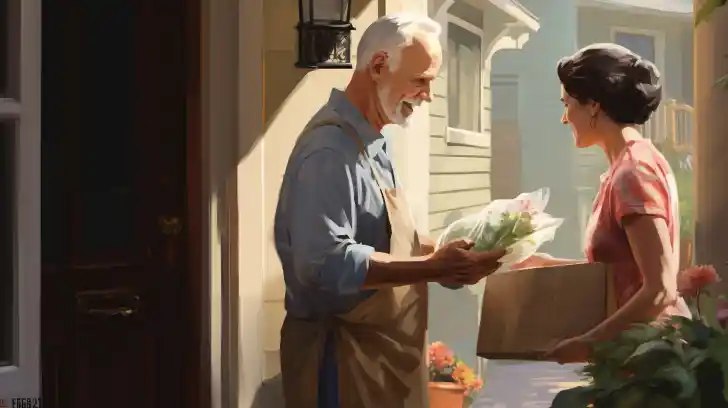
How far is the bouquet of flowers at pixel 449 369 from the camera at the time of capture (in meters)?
3.04

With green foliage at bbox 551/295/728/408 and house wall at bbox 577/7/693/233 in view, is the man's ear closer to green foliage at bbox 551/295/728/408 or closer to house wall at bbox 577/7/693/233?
house wall at bbox 577/7/693/233

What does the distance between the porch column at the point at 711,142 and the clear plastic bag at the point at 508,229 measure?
1.45ft

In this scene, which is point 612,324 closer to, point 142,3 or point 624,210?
point 624,210

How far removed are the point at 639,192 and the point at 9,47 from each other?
4.97ft

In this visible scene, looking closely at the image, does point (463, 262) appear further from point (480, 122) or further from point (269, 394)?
point (480, 122)

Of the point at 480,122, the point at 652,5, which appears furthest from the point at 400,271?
the point at 480,122

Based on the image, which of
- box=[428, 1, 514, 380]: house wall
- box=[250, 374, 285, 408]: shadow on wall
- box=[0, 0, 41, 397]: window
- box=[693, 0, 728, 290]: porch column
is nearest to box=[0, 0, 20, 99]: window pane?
box=[0, 0, 41, 397]: window

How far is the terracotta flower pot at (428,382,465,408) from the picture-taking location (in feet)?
9.80

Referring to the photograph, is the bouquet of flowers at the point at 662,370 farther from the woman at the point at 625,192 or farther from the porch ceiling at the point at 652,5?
the porch ceiling at the point at 652,5

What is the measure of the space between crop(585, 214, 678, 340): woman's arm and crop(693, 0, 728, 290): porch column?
1.01 feet

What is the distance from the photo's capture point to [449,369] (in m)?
3.04

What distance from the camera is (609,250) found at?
8.13 ft

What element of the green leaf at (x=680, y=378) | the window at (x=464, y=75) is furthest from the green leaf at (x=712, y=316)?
the window at (x=464, y=75)

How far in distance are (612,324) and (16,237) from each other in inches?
56.1
